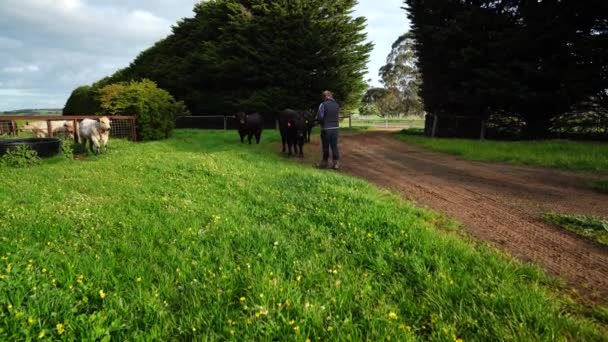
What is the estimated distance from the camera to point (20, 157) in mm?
8742

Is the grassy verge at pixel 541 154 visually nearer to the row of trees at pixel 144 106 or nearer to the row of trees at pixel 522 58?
the row of trees at pixel 522 58

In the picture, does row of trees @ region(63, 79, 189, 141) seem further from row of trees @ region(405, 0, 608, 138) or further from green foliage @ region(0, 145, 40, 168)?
row of trees @ region(405, 0, 608, 138)

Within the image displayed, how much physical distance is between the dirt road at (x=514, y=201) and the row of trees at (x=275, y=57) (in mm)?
18101

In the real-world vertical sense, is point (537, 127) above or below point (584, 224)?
above

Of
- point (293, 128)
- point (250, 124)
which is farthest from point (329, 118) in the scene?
point (250, 124)

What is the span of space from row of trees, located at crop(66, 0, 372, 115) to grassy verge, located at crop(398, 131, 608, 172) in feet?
51.9

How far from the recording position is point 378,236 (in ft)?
12.8

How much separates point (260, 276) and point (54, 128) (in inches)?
634

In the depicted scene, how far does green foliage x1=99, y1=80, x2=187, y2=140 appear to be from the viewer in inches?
596

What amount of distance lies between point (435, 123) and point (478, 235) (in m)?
18.0

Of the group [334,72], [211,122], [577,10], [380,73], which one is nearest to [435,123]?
[577,10]

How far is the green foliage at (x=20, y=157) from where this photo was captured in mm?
8648

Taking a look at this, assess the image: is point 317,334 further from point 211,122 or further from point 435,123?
point 211,122

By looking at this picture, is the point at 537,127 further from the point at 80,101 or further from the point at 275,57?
the point at 80,101
